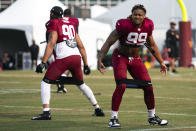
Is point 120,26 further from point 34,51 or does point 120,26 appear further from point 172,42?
point 34,51

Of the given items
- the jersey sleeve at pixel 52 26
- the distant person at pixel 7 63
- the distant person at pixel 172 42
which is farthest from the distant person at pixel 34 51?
the jersey sleeve at pixel 52 26

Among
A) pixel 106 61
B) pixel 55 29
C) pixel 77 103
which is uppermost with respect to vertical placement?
pixel 55 29

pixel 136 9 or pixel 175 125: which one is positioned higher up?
pixel 136 9

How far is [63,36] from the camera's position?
1138 centimetres

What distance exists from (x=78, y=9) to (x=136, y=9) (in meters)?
31.1

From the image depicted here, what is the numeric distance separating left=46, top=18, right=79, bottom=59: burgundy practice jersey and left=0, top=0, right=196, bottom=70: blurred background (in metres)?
26.3

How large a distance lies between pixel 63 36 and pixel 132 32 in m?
1.75

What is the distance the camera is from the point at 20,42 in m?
45.5

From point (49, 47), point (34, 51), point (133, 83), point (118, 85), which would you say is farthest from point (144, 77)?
point (34, 51)

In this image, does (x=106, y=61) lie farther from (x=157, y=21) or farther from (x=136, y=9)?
(x=136, y=9)

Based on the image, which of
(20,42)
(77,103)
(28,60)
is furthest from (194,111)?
(20,42)

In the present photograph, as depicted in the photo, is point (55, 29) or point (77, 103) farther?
point (77, 103)

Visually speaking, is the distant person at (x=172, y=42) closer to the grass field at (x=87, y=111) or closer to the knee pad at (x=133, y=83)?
the grass field at (x=87, y=111)

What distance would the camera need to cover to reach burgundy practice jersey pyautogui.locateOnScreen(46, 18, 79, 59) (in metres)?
11.3
